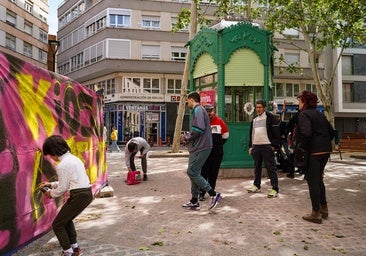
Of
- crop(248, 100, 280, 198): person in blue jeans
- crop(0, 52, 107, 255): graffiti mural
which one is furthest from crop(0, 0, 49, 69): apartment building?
crop(0, 52, 107, 255): graffiti mural

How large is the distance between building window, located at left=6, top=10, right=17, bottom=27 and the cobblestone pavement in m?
35.4

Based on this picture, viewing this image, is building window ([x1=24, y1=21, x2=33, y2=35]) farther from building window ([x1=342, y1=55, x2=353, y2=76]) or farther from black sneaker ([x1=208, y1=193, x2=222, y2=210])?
black sneaker ([x1=208, y1=193, x2=222, y2=210])

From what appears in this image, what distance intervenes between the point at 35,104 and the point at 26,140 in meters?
0.58

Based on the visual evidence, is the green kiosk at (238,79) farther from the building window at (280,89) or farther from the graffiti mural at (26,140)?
the building window at (280,89)

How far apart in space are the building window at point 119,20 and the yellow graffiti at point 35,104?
99.0ft

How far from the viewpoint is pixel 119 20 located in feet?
110

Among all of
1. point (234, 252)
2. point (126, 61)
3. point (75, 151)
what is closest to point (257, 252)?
point (234, 252)

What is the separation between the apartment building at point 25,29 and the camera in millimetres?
36750

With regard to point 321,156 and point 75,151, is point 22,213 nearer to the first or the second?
point 75,151

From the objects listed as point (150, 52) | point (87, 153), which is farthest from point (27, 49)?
point (87, 153)

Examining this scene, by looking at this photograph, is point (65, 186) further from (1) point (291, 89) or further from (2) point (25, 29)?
(2) point (25, 29)

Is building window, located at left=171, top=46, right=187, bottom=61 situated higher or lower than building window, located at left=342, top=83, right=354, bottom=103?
higher

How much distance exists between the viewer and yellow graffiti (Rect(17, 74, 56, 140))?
413cm

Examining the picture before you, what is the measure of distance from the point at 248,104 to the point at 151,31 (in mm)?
25846
